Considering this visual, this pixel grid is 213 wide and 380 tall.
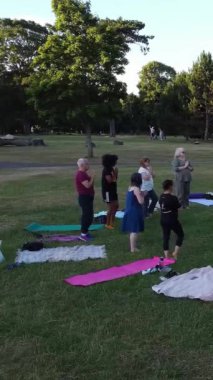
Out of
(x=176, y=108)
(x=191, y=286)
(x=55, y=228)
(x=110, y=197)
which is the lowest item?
(x=55, y=228)

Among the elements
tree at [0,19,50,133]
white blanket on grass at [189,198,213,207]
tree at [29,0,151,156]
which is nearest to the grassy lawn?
white blanket on grass at [189,198,213,207]

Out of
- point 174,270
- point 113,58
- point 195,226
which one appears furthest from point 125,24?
point 174,270

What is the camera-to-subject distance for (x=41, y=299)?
20.0 feet

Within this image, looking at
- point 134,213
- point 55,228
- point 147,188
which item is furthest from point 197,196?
point 134,213

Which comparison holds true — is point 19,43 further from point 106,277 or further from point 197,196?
point 106,277

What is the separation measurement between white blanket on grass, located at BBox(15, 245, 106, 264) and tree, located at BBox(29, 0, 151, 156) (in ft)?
76.8

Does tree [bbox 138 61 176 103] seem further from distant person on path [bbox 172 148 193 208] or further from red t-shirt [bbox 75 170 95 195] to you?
red t-shirt [bbox 75 170 95 195]

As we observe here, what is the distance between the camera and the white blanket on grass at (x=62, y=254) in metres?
8.05

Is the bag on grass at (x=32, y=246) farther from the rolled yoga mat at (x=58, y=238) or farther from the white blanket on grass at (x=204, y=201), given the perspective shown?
the white blanket on grass at (x=204, y=201)

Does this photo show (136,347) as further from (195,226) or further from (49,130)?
(49,130)

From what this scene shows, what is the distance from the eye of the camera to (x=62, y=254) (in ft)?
27.5

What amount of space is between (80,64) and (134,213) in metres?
24.7

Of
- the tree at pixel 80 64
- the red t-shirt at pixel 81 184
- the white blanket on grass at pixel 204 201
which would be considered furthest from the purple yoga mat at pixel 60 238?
the tree at pixel 80 64

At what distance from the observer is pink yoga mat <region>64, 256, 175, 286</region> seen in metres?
6.76
